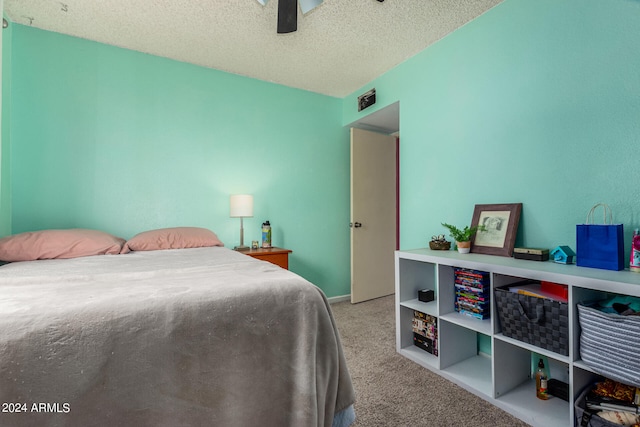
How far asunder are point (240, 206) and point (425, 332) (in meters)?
1.91

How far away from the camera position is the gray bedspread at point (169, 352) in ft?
2.41

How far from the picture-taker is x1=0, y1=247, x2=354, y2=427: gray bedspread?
2.41 ft

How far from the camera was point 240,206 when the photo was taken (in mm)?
2760

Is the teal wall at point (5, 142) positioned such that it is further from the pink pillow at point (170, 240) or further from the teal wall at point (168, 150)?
the pink pillow at point (170, 240)

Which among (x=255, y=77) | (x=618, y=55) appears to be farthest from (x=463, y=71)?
(x=255, y=77)

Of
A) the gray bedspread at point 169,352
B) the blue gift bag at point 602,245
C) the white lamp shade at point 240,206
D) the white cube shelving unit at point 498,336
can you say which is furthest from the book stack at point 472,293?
the white lamp shade at point 240,206

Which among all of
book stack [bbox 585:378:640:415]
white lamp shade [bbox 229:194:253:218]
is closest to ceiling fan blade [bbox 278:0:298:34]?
white lamp shade [bbox 229:194:253:218]

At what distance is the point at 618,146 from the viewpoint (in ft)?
4.77

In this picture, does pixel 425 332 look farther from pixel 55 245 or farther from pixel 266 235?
pixel 55 245

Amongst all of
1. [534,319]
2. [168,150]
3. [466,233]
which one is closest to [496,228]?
[466,233]

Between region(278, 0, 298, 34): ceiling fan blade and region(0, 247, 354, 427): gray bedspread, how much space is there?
155 centimetres

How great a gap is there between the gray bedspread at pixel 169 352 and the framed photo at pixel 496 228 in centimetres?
134

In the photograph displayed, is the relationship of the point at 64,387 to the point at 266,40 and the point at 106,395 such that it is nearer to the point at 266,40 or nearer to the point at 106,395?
the point at 106,395

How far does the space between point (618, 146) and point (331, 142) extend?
260cm
